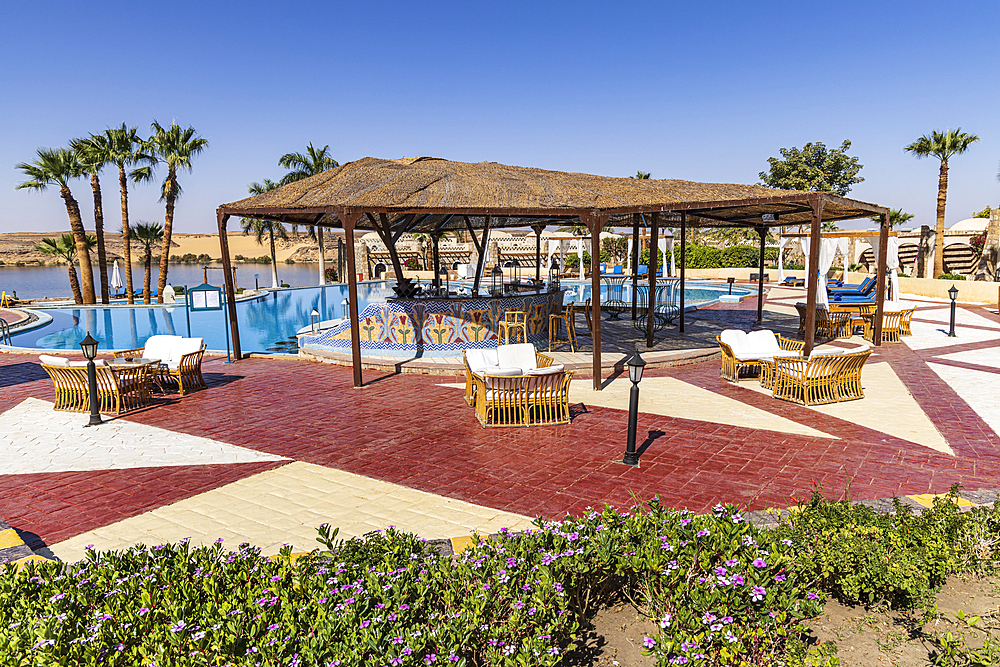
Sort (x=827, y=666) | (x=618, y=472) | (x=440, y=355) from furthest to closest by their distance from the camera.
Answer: (x=440, y=355) → (x=618, y=472) → (x=827, y=666)

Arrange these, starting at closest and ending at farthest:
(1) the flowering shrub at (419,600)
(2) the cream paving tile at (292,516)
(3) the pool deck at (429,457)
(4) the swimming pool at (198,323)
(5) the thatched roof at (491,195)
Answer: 1. (1) the flowering shrub at (419,600)
2. (2) the cream paving tile at (292,516)
3. (3) the pool deck at (429,457)
4. (5) the thatched roof at (491,195)
5. (4) the swimming pool at (198,323)

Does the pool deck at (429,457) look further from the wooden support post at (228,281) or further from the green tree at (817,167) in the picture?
the green tree at (817,167)

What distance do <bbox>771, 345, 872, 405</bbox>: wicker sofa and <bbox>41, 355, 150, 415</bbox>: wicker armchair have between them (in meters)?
8.98

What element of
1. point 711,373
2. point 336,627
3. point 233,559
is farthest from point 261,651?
point 711,373

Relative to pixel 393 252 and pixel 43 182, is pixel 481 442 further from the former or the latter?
pixel 43 182

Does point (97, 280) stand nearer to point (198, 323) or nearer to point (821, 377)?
point (198, 323)

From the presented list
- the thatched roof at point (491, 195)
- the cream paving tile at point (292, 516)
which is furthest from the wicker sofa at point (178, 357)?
the cream paving tile at point (292, 516)

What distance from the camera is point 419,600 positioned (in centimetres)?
280

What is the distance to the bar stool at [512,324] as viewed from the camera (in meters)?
11.9

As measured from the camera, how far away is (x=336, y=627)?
2.51 meters

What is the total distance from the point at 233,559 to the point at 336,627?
39.0 inches

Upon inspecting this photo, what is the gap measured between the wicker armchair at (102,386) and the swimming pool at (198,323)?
5.15m

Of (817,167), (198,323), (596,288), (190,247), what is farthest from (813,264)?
(190,247)

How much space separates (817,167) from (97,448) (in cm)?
5409
